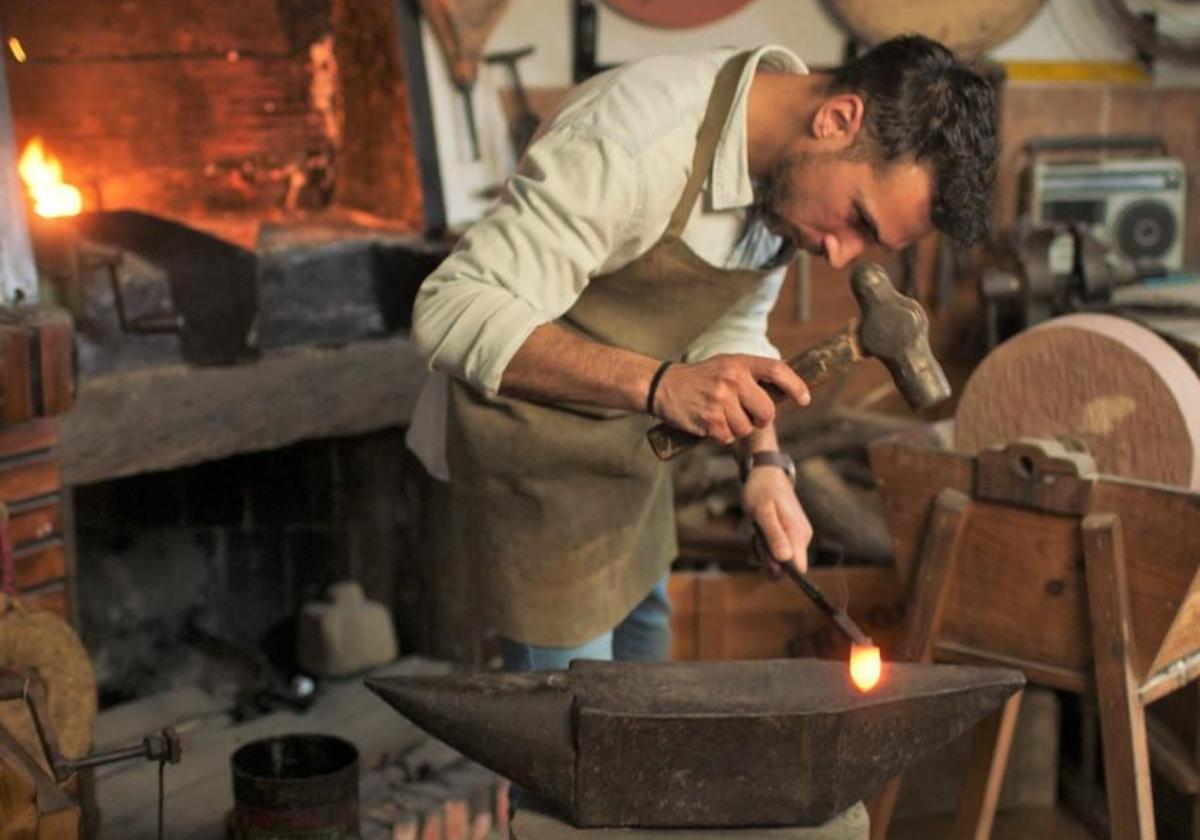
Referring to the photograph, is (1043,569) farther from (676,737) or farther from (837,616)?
(676,737)

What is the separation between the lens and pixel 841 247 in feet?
7.54

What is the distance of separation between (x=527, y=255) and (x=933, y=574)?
110 cm

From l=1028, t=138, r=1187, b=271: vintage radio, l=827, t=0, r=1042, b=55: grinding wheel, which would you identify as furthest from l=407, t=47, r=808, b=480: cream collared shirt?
l=1028, t=138, r=1187, b=271: vintage radio

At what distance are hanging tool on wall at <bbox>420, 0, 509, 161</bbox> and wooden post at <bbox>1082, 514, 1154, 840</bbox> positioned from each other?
2022mm

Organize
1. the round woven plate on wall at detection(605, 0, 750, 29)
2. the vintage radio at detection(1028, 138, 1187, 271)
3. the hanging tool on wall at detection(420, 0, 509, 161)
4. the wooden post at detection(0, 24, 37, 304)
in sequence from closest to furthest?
the wooden post at detection(0, 24, 37, 304), the hanging tool on wall at detection(420, 0, 509, 161), the round woven plate on wall at detection(605, 0, 750, 29), the vintage radio at detection(1028, 138, 1187, 271)

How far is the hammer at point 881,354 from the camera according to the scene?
2109 mm

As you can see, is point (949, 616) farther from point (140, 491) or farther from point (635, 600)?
point (140, 491)

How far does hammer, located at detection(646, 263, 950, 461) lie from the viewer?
6.92 feet

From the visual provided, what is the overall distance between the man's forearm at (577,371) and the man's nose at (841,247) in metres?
0.38

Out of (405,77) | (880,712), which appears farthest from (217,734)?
(880,712)

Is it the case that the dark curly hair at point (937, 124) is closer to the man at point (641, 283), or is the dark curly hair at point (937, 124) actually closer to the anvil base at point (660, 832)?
the man at point (641, 283)

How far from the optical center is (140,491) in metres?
4.05

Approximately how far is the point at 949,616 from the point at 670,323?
2.64ft

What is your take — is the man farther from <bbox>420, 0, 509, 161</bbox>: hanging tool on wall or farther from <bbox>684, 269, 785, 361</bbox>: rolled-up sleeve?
<bbox>420, 0, 509, 161</bbox>: hanging tool on wall
